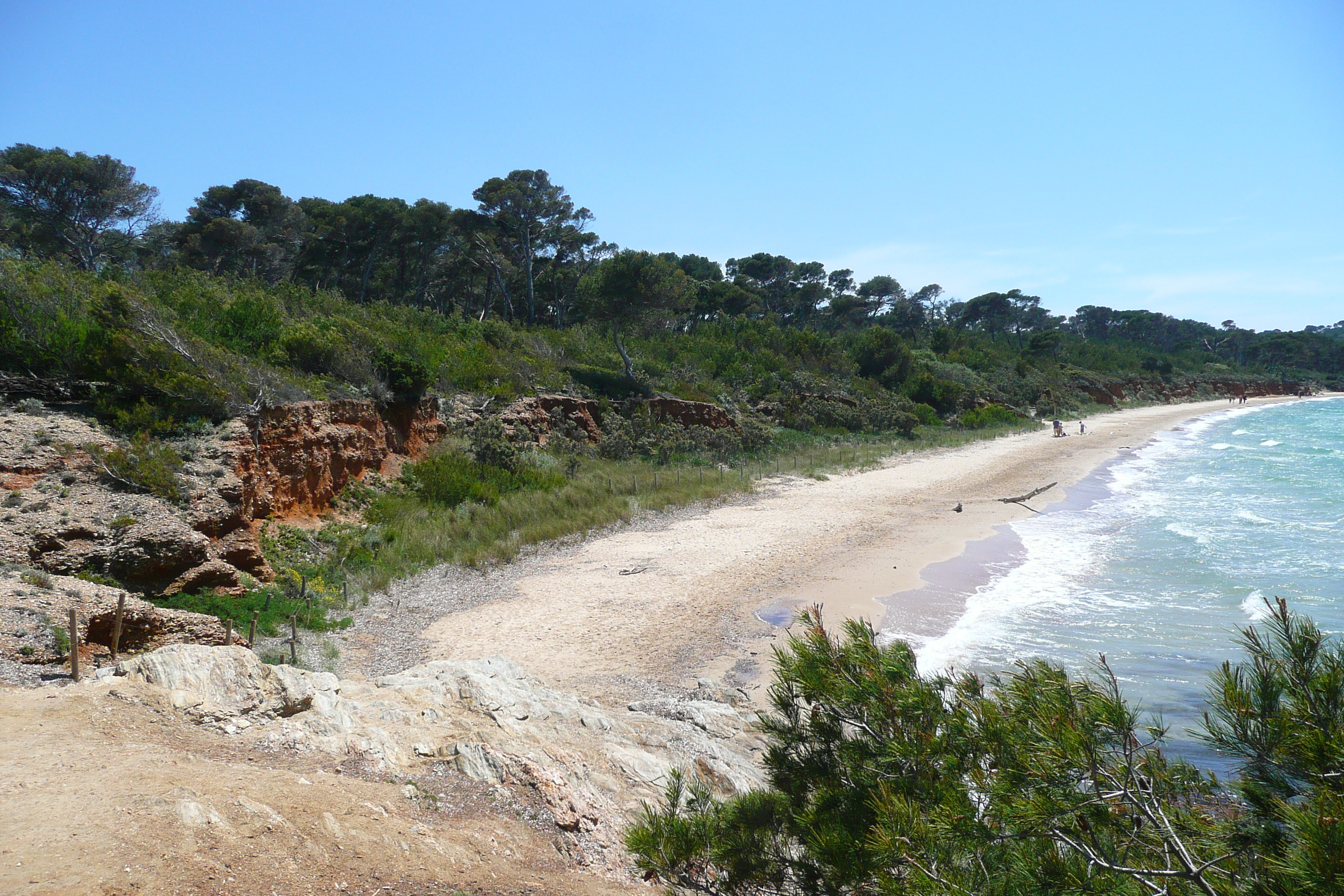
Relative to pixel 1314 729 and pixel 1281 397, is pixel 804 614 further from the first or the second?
pixel 1281 397

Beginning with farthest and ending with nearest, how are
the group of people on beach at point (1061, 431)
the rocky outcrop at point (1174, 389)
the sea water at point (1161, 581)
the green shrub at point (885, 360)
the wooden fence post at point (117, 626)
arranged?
the rocky outcrop at point (1174, 389) < the green shrub at point (885, 360) < the group of people on beach at point (1061, 431) < the sea water at point (1161, 581) < the wooden fence post at point (117, 626)

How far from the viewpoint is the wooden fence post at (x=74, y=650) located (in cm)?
556

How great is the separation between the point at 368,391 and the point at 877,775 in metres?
17.5

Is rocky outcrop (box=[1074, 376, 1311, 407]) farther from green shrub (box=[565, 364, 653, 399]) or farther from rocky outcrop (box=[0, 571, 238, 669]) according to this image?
rocky outcrop (box=[0, 571, 238, 669])

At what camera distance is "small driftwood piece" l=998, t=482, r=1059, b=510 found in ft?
73.3

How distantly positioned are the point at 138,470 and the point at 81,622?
497 cm

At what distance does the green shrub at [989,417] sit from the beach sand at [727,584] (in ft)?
65.7

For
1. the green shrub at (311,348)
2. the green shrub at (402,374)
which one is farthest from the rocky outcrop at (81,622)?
the green shrub at (402,374)

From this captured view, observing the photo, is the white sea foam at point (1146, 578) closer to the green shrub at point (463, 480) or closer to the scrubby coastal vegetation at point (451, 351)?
the scrubby coastal vegetation at point (451, 351)

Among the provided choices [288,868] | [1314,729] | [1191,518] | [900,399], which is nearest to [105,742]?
[288,868]

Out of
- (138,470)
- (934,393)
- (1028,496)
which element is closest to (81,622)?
(138,470)

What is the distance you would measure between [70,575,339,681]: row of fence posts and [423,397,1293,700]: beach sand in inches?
73.7

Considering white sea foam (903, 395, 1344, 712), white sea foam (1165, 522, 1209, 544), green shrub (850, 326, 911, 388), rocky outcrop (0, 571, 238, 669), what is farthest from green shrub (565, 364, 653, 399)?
green shrub (850, 326, 911, 388)

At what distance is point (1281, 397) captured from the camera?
289 feet
